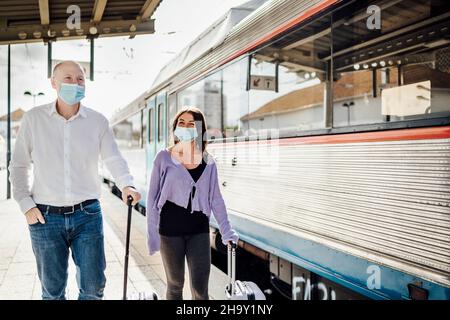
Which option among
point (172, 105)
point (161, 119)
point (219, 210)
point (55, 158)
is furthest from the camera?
point (161, 119)

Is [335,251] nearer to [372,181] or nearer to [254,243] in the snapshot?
[372,181]

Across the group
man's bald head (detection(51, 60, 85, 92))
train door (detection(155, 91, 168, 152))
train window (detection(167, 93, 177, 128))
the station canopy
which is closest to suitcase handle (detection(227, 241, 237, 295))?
man's bald head (detection(51, 60, 85, 92))

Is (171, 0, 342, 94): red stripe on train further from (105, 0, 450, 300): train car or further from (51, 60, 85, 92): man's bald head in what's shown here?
(51, 60, 85, 92): man's bald head

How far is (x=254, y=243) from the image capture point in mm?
4664

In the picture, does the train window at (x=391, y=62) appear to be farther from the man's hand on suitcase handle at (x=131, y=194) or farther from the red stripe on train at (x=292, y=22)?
the man's hand on suitcase handle at (x=131, y=194)

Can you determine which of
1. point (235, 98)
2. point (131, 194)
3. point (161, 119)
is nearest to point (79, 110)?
point (131, 194)

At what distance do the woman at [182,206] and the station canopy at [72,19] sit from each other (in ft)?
7.21

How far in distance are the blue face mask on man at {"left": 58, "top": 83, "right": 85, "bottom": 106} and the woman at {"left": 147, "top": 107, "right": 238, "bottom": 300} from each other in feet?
2.03

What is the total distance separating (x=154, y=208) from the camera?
2.98m

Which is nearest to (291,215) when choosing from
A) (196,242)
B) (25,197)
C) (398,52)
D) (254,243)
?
(254,243)

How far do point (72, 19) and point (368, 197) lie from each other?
371 centimetres

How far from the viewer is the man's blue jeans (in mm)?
2664

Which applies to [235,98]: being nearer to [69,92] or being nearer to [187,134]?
[187,134]

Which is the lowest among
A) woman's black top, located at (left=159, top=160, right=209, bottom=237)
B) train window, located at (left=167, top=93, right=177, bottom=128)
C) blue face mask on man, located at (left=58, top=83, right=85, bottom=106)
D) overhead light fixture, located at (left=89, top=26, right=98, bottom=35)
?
woman's black top, located at (left=159, top=160, right=209, bottom=237)
